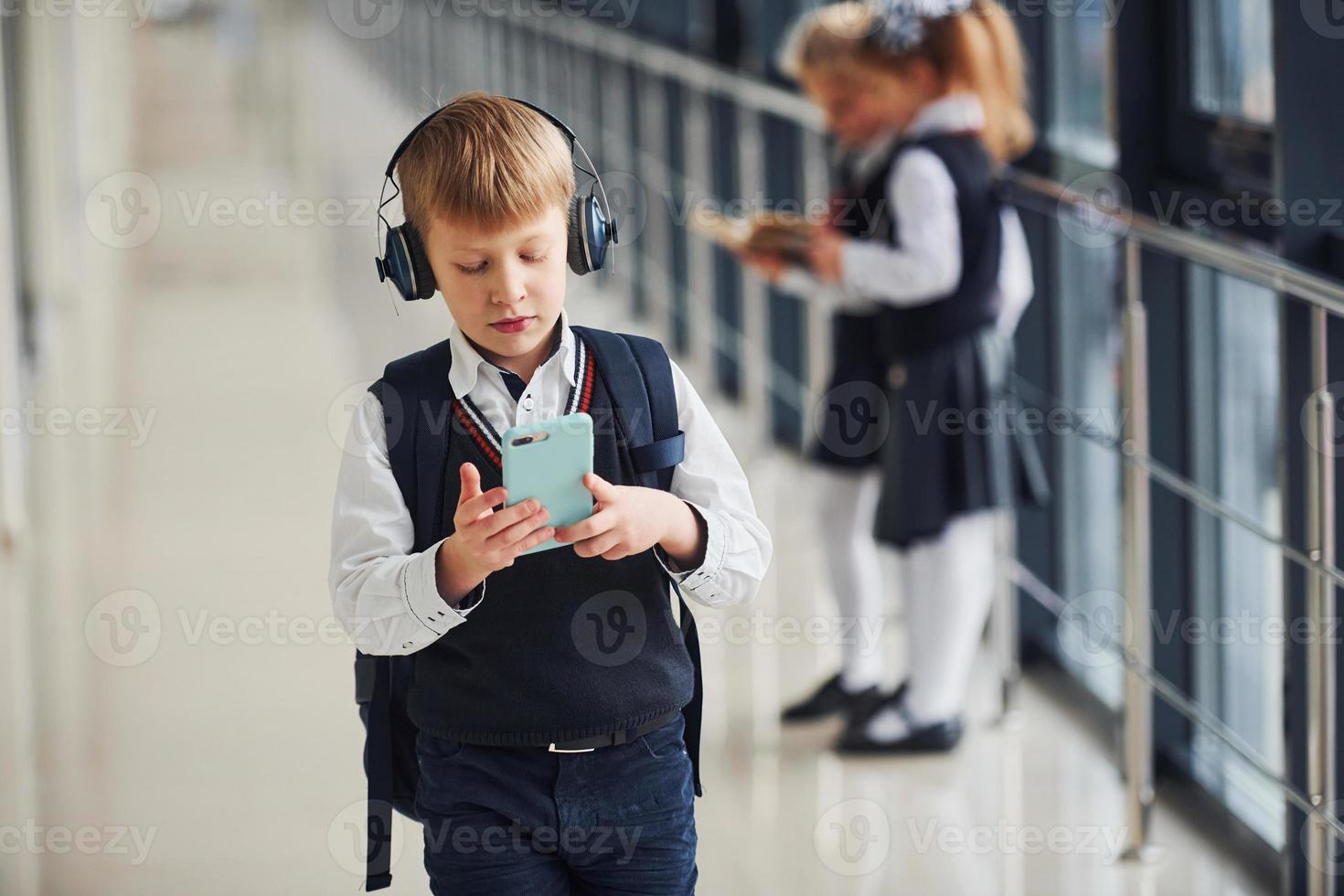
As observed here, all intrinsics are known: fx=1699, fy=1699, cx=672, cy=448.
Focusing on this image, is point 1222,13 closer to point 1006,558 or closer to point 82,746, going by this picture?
point 1006,558

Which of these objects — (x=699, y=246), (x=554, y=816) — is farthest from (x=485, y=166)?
(x=699, y=246)

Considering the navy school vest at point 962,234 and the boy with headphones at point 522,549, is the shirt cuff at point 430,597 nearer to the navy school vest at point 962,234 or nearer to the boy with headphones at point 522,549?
the boy with headphones at point 522,549

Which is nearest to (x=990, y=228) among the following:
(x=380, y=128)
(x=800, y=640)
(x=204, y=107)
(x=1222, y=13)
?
(x=1222, y=13)

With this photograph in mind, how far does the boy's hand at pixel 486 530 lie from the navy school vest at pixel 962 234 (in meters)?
1.27

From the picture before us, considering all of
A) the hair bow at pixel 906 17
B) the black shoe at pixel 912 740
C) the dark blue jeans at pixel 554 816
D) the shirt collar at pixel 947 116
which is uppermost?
the hair bow at pixel 906 17

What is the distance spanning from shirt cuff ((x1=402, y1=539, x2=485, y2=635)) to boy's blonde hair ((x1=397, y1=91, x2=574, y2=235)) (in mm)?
199

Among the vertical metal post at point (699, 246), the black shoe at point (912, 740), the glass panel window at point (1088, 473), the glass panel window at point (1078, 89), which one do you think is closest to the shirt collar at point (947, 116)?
the glass panel window at point (1078, 89)

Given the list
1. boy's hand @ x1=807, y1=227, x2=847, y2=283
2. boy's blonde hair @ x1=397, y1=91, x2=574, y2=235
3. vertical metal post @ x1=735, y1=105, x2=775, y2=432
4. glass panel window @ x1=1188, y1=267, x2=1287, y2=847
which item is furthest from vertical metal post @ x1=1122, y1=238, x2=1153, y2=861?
vertical metal post @ x1=735, y1=105, x2=775, y2=432

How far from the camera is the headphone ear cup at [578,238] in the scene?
3.44ft

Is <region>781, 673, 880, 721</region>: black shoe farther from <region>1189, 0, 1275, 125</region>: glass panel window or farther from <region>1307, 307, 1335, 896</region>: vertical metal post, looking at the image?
<region>1189, 0, 1275, 125</region>: glass panel window

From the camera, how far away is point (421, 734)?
114cm

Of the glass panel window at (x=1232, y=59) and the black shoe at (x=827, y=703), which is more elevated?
the glass panel window at (x=1232, y=59)

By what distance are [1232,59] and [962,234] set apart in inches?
15.2

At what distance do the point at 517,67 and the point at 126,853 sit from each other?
433 centimetres
